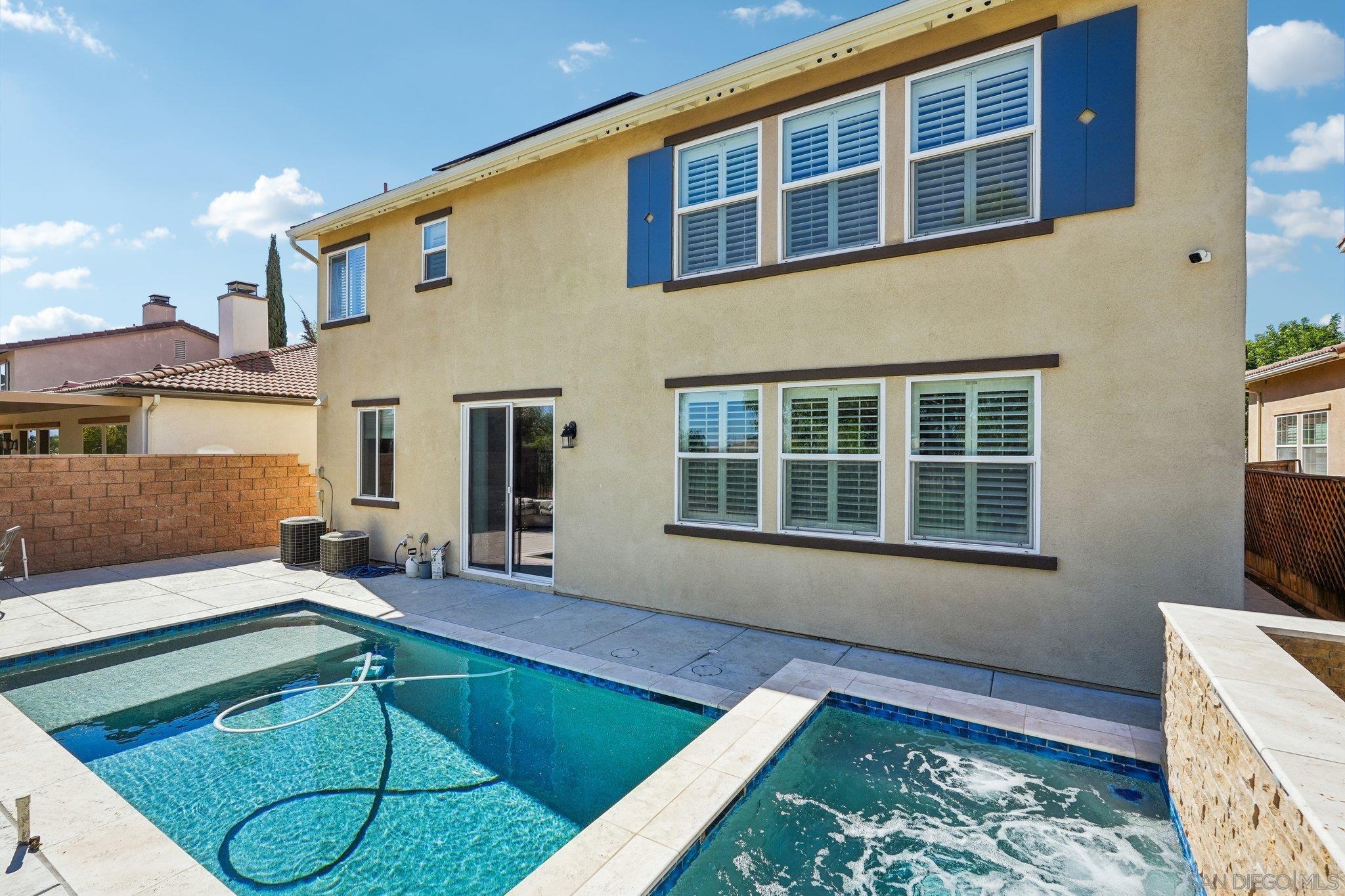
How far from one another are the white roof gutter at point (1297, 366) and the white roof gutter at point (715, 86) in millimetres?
13028

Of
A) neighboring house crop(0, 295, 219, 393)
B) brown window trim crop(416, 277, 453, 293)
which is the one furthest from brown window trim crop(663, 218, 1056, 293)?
neighboring house crop(0, 295, 219, 393)

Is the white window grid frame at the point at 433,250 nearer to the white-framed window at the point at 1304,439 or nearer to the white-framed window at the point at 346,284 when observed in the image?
the white-framed window at the point at 346,284

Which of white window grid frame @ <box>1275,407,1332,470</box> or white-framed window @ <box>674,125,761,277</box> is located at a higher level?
white-framed window @ <box>674,125,761,277</box>

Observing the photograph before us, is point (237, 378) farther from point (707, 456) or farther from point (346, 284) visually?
point (707, 456)

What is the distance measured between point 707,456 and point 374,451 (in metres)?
7.52

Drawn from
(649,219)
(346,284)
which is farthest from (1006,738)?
(346,284)

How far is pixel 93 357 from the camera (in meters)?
24.6

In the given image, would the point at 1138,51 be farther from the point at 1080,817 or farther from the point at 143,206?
the point at 143,206

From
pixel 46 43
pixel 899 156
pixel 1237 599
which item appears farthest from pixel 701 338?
pixel 46 43

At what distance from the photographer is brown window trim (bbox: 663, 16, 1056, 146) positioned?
6031mm

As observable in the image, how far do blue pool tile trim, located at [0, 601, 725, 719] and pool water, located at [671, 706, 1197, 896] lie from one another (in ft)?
4.29

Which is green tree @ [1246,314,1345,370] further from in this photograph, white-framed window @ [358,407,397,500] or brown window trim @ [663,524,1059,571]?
white-framed window @ [358,407,397,500]

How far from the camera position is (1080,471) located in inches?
233

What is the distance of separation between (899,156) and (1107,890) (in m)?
6.43
